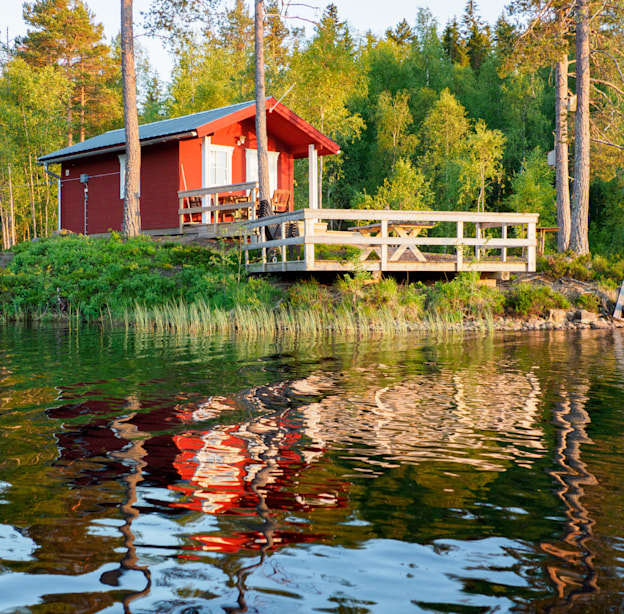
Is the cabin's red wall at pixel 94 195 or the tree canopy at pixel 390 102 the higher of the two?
the tree canopy at pixel 390 102

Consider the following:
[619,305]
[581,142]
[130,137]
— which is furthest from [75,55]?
[619,305]

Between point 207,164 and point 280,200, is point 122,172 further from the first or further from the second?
point 280,200

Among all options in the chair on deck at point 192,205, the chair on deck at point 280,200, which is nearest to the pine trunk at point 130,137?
the chair on deck at point 192,205

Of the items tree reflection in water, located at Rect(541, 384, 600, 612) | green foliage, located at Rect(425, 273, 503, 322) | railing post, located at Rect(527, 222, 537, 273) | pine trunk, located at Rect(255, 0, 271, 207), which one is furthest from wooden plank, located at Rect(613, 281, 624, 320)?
tree reflection in water, located at Rect(541, 384, 600, 612)

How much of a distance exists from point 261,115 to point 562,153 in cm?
973

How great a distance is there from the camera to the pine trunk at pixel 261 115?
19.2 meters

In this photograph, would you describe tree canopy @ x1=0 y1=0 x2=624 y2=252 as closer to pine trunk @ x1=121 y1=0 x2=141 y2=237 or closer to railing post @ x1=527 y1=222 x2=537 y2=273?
pine trunk @ x1=121 y1=0 x2=141 y2=237

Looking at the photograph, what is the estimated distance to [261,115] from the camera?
1944 centimetres

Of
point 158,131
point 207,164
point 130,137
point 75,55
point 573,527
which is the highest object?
point 75,55

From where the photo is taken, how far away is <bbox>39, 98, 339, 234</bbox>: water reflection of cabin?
2167 centimetres

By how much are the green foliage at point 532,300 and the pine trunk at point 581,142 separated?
3.97 m

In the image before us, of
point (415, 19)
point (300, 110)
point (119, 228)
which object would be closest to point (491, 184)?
point (300, 110)

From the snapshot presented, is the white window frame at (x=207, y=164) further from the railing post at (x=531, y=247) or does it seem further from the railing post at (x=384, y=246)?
the railing post at (x=531, y=247)

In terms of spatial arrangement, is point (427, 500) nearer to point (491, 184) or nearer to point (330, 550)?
point (330, 550)
